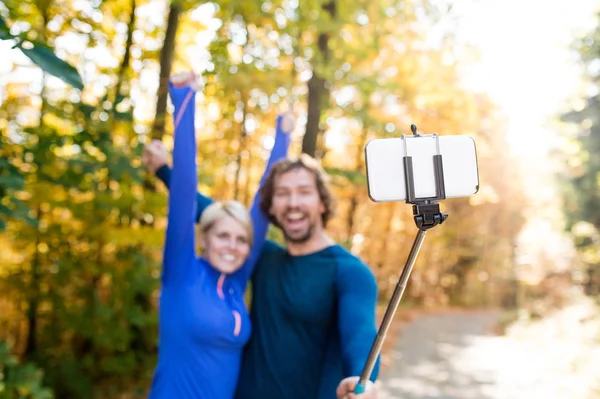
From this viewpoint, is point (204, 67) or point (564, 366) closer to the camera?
point (204, 67)

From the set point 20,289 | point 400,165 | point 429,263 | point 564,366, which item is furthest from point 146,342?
point 429,263

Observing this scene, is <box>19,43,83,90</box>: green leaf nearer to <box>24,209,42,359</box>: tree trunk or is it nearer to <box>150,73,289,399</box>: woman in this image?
<box>150,73,289,399</box>: woman

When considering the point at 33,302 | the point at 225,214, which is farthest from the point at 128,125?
the point at 33,302

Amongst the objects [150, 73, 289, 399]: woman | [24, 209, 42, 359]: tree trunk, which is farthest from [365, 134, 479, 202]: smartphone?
[24, 209, 42, 359]: tree trunk

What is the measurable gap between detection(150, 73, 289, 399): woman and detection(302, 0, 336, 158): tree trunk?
250cm

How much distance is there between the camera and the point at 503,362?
384 inches

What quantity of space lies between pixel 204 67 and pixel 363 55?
1.30 m

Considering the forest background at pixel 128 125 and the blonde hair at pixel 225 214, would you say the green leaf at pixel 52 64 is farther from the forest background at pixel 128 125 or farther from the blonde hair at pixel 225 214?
the blonde hair at pixel 225 214

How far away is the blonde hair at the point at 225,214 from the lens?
2.51 meters

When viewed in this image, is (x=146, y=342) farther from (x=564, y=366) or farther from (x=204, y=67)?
(x=564, y=366)

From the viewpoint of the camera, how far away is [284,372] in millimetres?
2309

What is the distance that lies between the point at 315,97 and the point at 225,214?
2931 mm

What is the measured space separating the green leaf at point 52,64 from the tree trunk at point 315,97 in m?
3.00

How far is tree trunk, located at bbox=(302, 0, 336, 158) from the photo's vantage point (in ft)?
15.7
